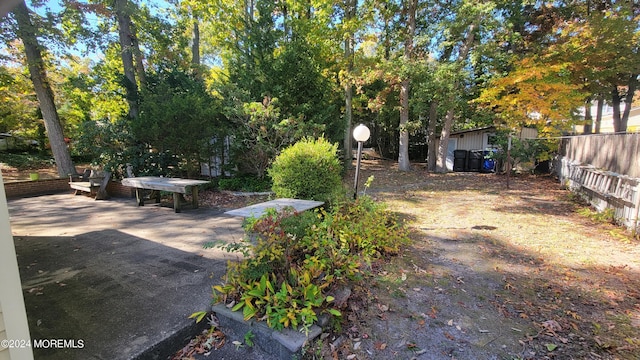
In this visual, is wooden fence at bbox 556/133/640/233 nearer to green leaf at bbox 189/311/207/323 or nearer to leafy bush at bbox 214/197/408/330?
leafy bush at bbox 214/197/408/330

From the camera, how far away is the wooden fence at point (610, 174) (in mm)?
4738

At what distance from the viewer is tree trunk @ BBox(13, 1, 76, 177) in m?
8.02

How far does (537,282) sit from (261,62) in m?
9.36

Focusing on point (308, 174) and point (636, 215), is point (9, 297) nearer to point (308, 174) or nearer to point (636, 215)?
point (308, 174)

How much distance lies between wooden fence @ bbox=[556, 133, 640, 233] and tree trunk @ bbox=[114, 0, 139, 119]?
12419mm

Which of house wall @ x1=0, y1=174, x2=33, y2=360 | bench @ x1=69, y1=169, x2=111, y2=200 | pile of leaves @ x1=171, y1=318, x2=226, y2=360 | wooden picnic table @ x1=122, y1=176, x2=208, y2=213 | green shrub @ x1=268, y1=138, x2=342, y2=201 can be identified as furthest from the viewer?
bench @ x1=69, y1=169, x2=111, y2=200

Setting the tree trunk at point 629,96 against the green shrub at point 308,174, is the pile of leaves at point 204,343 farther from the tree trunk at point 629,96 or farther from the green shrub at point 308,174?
the tree trunk at point 629,96

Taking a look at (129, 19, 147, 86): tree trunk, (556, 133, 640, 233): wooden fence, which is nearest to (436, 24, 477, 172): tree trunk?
(556, 133, 640, 233): wooden fence

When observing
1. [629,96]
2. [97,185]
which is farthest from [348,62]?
[629,96]

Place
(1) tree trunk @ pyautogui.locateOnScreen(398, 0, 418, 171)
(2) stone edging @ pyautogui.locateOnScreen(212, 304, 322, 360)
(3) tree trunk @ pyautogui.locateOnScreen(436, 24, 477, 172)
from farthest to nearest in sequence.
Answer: (1) tree trunk @ pyautogui.locateOnScreen(398, 0, 418, 171), (3) tree trunk @ pyautogui.locateOnScreen(436, 24, 477, 172), (2) stone edging @ pyautogui.locateOnScreen(212, 304, 322, 360)

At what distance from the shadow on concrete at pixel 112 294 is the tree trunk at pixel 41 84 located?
7.33m

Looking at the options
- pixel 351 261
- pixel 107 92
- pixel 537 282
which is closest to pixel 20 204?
pixel 107 92

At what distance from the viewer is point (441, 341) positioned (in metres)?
2.34

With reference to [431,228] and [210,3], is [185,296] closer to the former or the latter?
[431,228]
